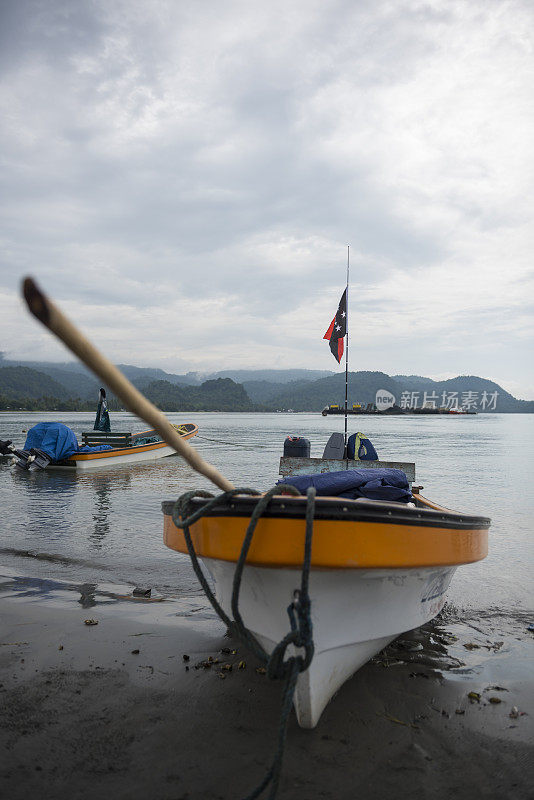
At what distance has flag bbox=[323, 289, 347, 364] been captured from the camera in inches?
408

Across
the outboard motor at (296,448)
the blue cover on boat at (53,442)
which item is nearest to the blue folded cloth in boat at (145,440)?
the blue cover on boat at (53,442)

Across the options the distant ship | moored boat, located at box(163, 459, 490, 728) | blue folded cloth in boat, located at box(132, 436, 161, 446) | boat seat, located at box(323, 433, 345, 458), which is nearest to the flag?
boat seat, located at box(323, 433, 345, 458)

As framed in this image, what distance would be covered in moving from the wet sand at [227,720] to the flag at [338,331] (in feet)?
20.9

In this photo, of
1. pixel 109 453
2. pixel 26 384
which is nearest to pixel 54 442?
pixel 109 453

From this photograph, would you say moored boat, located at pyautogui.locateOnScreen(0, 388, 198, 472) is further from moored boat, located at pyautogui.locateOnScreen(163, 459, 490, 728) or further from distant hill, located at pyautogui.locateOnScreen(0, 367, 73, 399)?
distant hill, located at pyautogui.locateOnScreen(0, 367, 73, 399)

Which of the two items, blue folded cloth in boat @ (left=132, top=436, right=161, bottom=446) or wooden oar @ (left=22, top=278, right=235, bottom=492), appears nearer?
wooden oar @ (left=22, top=278, right=235, bottom=492)

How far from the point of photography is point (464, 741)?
3449 mm

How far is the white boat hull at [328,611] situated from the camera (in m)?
3.28

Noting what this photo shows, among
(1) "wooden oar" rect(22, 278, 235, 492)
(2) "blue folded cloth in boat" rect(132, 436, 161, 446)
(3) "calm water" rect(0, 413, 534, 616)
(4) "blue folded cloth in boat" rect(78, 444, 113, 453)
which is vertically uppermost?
(1) "wooden oar" rect(22, 278, 235, 492)

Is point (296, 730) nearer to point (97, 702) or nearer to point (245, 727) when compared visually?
point (245, 727)

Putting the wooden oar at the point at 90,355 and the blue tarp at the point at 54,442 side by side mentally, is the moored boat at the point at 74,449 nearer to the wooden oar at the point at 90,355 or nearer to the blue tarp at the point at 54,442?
the blue tarp at the point at 54,442

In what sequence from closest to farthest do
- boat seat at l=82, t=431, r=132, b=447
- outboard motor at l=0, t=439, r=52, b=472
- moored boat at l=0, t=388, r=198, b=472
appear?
outboard motor at l=0, t=439, r=52, b=472 < moored boat at l=0, t=388, r=198, b=472 < boat seat at l=82, t=431, r=132, b=447

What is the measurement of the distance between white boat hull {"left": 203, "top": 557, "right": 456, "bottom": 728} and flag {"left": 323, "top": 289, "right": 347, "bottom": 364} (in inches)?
279

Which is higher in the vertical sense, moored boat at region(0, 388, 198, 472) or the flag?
the flag
